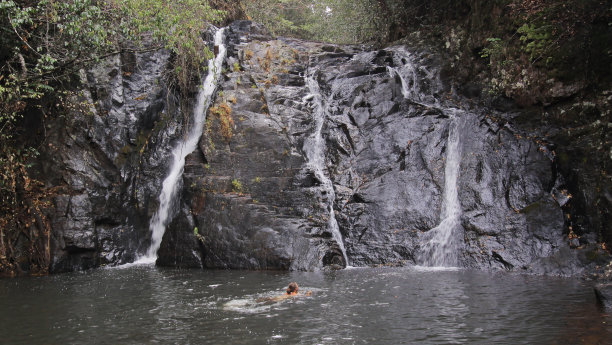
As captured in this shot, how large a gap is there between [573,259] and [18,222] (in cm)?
1340

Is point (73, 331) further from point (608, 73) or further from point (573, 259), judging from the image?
point (608, 73)

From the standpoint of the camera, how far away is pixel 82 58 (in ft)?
37.4

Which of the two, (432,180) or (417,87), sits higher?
(417,87)

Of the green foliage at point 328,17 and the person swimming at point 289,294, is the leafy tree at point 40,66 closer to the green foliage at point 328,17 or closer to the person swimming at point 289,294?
the person swimming at point 289,294

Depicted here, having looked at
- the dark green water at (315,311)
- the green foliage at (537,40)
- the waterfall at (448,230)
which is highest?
the green foliage at (537,40)

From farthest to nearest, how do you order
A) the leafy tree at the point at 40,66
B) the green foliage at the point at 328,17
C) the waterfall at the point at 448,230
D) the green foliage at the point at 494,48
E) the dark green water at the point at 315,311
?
the green foliage at the point at 328,17 → the green foliage at the point at 494,48 → the waterfall at the point at 448,230 → the leafy tree at the point at 40,66 → the dark green water at the point at 315,311

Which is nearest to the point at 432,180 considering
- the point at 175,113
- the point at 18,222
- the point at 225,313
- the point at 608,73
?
the point at 608,73

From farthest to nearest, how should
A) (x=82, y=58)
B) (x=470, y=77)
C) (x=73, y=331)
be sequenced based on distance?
(x=470, y=77), (x=82, y=58), (x=73, y=331)

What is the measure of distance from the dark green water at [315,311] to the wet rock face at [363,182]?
52.3 inches

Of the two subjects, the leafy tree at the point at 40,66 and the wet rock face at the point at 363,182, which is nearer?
the leafy tree at the point at 40,66

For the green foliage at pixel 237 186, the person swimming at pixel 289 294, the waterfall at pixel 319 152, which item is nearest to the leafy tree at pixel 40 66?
the green foliage at pixel 237 186

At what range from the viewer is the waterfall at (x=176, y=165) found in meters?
13.2

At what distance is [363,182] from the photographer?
1281 cm

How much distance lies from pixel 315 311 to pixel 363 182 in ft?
21.0
